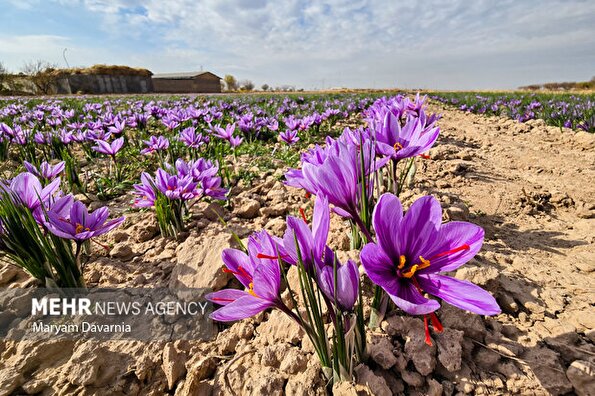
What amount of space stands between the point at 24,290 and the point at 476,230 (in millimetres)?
1769

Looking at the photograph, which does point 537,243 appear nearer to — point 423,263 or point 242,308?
point 423,263

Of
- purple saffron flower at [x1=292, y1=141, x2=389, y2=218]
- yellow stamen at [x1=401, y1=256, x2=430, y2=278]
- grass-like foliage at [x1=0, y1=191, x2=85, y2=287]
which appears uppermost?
purple saffron flower at [x1=292, y1=141, x2=389, y2=218]

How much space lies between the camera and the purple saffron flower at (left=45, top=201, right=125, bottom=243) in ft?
3.89

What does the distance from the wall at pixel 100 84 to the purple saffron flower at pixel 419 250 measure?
38.0 metres

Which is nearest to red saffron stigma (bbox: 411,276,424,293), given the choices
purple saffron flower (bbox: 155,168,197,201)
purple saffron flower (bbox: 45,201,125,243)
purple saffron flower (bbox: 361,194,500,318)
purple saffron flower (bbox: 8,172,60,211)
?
purple saffron flower (bbox: 361,194,500,318)

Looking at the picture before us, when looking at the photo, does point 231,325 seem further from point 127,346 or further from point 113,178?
point 113,178

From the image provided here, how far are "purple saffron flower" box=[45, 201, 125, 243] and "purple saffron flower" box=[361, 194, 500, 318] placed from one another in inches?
42.9

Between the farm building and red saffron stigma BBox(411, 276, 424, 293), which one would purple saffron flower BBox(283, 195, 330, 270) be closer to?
red saffron stigma BBox(411, 276, 424, 293)

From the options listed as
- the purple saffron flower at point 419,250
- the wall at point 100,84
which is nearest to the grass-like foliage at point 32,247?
the purple saffron flower at point 419,250

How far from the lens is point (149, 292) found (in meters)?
1.45

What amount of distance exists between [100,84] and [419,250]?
39450mm

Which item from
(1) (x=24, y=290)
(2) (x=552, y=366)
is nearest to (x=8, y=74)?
(1) (x=24, y=290)

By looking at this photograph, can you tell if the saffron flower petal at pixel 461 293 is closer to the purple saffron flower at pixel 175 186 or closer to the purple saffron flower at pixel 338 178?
the purple saffron flower at pixel 338 178

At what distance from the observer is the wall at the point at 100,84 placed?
30.4 meters
